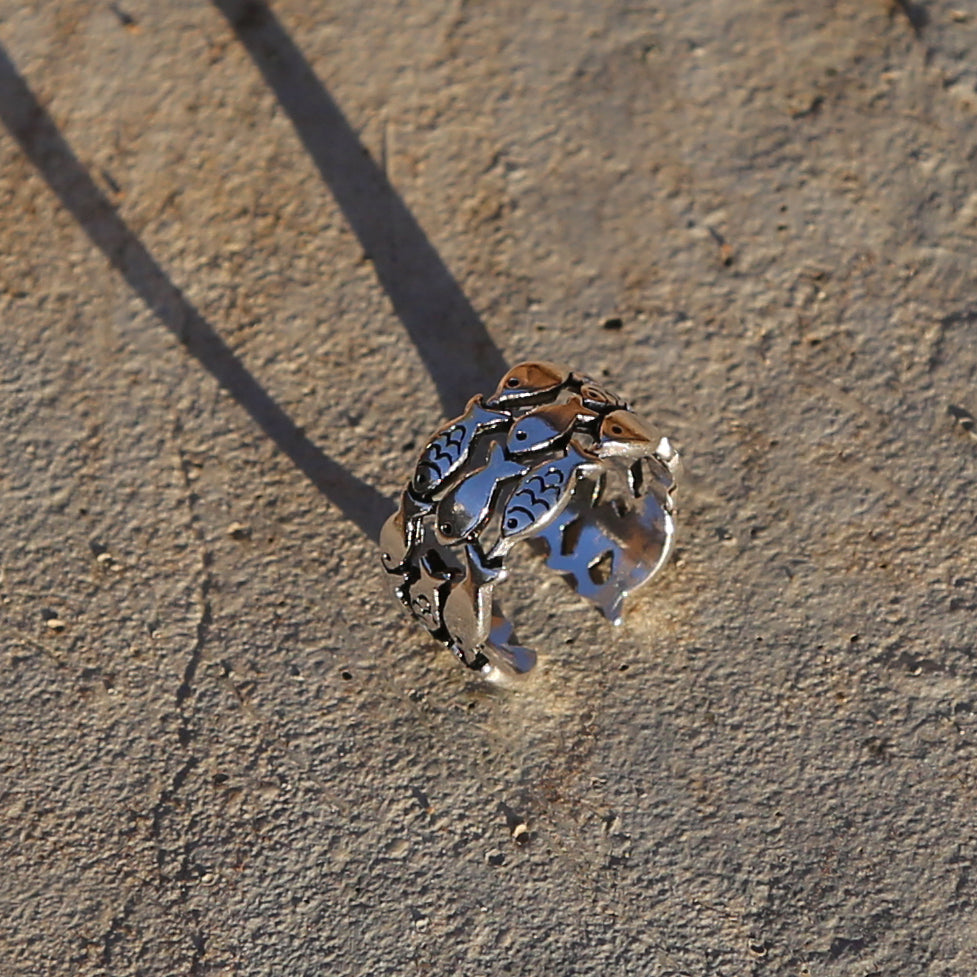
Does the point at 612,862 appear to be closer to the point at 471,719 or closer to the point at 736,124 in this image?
the point at 471,719

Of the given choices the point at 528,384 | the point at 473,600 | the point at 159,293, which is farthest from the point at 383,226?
the point at 473,600

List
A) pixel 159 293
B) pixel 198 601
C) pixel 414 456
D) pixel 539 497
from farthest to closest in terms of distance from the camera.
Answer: pixel 159 293 → pixel 414 456 → pixel 198 601 → pixel 539 497

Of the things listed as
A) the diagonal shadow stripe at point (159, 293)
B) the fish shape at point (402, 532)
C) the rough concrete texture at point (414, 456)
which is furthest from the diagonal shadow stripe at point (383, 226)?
the fish shape at point (402, 532)

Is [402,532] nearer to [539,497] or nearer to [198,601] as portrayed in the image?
[539,497]

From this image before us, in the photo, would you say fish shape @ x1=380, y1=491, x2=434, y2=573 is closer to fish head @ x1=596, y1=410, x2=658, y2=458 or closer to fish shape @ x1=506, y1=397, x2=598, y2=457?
fish shape @ x1=506, y1=397, x2=598, y2=457

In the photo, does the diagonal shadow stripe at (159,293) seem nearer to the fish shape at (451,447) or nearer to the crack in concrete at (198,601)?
the crack in concrete at (198,601)

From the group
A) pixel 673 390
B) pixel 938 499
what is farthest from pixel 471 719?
pixel 938 499
